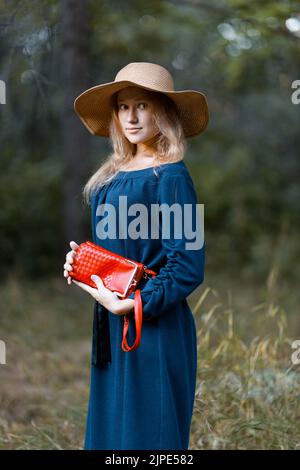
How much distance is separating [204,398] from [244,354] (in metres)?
Answer: 0.48

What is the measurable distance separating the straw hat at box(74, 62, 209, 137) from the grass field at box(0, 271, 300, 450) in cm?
125

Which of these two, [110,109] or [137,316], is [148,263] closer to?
[137,316]

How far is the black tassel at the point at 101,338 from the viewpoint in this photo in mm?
2436

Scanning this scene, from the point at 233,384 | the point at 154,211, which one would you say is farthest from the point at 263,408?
the point at 154,211

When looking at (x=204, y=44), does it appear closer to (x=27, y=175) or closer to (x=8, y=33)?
(x=27, y=175)

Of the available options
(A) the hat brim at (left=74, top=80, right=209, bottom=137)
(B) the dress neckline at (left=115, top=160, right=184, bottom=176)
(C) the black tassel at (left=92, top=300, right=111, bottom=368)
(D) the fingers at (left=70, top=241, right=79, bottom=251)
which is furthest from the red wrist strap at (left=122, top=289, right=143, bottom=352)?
(A) the hat brim at (left=74, top=80, right=209, bottom=137)

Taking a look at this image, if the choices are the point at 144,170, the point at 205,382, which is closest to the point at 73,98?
Answer: the point at 205,382

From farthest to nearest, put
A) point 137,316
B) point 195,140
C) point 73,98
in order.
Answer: point 195,140
point 73,98
point 137,316

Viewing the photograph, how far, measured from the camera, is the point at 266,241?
1005 cm

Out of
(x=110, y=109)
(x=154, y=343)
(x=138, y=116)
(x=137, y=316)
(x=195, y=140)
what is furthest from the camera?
(x=195, y=140)

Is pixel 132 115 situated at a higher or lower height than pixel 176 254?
higher

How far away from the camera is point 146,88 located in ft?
7.80

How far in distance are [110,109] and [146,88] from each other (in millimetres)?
302

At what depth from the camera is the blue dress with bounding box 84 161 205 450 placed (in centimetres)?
224
